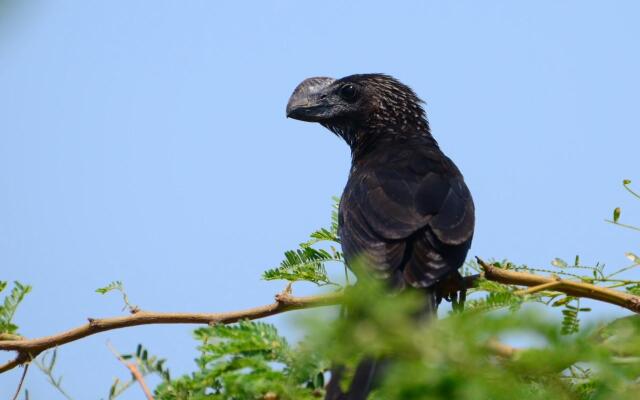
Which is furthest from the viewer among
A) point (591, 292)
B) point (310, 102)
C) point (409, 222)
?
point (310, 102)

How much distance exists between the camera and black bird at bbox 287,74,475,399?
4.44m

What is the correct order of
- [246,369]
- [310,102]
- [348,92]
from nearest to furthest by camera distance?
[246,369] → [310,102] → [348,92]

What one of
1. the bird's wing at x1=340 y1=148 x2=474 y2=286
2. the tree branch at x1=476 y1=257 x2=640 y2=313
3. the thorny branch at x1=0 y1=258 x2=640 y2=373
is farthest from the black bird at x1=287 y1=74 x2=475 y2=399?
the tree branch at x1=476 y1=257 x2=640 y2=313

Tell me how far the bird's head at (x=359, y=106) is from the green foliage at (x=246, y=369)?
13.4ft

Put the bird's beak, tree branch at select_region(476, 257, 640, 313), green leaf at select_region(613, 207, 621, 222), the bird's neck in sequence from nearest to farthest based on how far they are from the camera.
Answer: tree branch at select_region(476, 257, 640, 313), green leaf at select_region(613, 207, 621, 222), the bird's neck, the bird's beak

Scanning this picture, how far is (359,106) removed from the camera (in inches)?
276

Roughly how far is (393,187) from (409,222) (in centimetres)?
50

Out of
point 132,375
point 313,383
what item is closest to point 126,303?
point 132,375

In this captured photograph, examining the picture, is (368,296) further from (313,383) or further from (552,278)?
(552,278)

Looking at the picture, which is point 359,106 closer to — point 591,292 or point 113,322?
point 113,322

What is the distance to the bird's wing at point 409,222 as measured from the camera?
4.40m

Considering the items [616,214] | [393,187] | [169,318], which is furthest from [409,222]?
[169,318]

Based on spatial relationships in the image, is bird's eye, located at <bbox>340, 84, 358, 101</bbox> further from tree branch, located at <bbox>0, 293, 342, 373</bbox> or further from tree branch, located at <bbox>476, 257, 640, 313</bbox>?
tree branch, located at <bbox>476, 257, 640, 313</bbox>

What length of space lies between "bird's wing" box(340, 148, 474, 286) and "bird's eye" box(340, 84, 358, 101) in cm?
156
